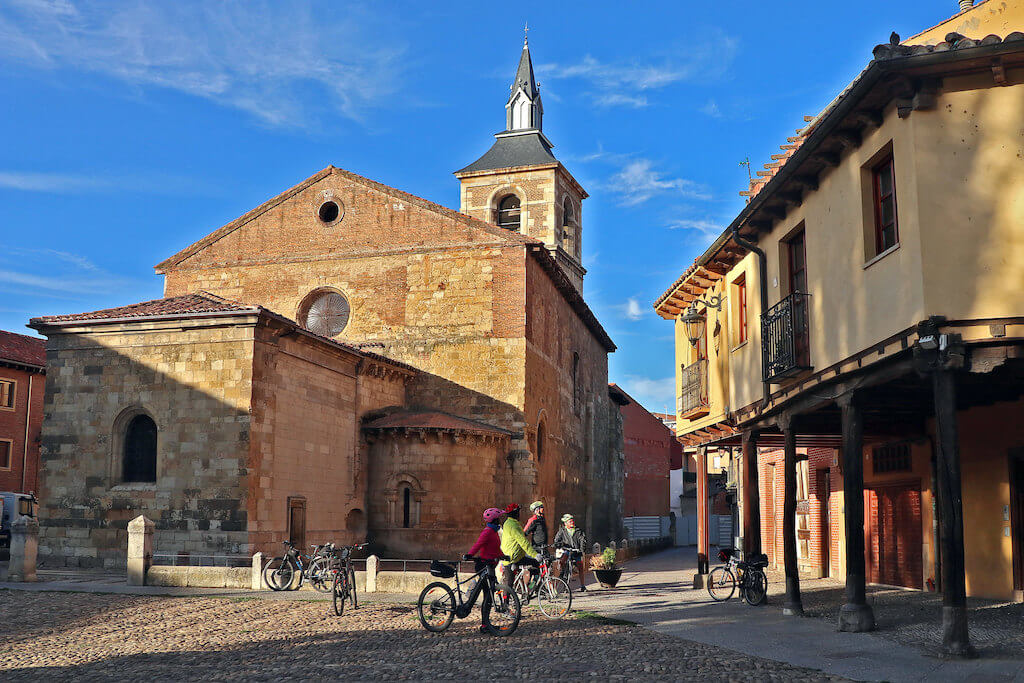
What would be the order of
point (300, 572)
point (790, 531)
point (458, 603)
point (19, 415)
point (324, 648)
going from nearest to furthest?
point (324, 648), point (458, 603), point (790, 531), point (300, 572), point (19, 415)

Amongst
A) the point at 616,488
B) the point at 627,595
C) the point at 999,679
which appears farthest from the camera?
the point at 616,488

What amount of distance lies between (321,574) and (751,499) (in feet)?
25.1

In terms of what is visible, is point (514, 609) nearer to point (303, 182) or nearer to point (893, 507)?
point (893, 507)

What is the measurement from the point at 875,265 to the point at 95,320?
59.8 feet

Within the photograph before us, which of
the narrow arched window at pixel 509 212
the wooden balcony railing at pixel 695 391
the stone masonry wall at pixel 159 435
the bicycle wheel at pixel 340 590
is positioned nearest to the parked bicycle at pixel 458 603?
the bicycle wheel at pixel 340 590

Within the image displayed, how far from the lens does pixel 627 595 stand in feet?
57.4

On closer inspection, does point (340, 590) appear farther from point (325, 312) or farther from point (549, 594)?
point (325, 312)

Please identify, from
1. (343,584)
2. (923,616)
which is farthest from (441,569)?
(923,616)

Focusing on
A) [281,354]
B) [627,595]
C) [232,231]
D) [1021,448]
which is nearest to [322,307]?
[232,231]

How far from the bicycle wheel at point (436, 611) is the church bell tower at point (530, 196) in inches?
1300

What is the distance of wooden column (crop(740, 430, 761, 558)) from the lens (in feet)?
51.7

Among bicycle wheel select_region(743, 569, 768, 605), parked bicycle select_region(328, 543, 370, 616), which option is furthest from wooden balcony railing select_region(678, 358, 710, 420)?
parked bicycle select_region(328, 543, 370, 616)

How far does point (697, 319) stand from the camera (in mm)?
18812

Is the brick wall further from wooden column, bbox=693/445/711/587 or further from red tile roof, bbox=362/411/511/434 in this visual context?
wooden column, bbox=693/445/711/587
